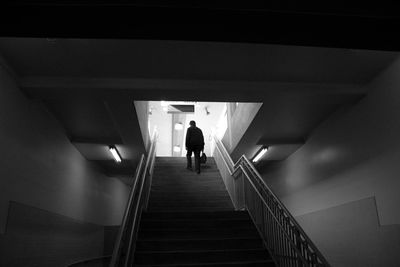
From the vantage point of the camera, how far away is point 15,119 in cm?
415

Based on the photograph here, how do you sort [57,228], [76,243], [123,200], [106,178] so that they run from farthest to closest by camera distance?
1. [123,200]
2. [106,178]
3. [76,243]
4. [57,228]

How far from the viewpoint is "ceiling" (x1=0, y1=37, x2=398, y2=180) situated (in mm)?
3748

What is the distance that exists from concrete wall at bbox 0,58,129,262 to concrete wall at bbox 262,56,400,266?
4589mm

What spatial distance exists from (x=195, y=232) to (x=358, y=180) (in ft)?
8.78

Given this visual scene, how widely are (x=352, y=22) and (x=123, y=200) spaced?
37.2 feet

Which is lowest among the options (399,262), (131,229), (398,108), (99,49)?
(399,262)

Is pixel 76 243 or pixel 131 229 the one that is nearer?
pixel 131 229

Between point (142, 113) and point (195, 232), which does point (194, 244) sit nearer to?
point (195, 232)

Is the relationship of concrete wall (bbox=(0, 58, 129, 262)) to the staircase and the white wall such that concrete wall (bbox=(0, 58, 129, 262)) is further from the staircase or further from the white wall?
the staircase

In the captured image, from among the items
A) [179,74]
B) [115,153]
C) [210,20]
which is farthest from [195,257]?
[210,20]

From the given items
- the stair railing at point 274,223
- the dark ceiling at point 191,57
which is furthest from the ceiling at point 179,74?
the stair railing at point 274,223

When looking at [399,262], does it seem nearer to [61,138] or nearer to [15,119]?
[15,119]

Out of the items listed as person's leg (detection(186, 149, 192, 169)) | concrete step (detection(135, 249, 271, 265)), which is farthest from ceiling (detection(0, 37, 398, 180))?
person's leg (detection(186, 149, 192, 169))

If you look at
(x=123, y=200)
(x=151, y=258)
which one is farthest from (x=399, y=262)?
(x=123, y=200)
